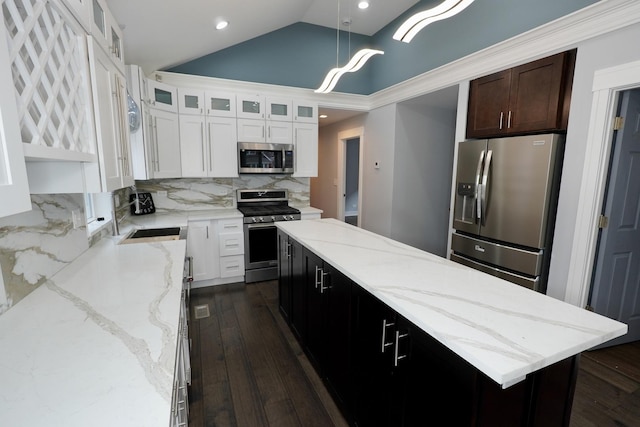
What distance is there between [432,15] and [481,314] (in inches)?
58.2

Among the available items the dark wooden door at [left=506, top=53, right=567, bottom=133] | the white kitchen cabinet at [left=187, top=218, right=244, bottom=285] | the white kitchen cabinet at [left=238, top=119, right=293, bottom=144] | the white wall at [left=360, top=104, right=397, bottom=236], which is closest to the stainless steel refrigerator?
the dark wooden door at [left=506, top=53, right=567, bottom=133]

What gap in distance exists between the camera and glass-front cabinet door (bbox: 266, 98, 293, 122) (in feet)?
13.2

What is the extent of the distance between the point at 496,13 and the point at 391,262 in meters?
2.98

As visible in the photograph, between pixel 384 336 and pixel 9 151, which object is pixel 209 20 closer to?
pixel 9 151

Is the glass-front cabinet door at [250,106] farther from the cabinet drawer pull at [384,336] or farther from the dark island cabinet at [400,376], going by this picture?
the cabinet drawer pull at [384,336]

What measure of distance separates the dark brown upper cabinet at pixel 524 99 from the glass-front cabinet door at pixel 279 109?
227cm

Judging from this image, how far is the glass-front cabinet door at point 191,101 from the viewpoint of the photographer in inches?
140

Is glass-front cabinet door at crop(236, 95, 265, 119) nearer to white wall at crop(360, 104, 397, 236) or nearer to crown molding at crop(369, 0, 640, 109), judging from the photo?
white wall at crop(360, 104, 397, 236)

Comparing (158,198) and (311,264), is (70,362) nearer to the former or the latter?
(311,264)

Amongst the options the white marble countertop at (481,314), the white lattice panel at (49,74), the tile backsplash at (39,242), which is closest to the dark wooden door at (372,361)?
the white marble countertop at (481,314)

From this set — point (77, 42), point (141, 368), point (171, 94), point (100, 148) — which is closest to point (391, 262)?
point (141, 368)

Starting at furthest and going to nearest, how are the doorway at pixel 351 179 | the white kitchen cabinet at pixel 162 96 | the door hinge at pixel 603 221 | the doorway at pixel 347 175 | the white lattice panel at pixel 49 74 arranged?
the doorway at pixel 351 179 < the doorway at pixel 347 175 < the white kitchen cabinet at pixel 162 96 < the door hinge at pixel 603 221 < the white lattice panel at pixel 49 74

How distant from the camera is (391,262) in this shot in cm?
173

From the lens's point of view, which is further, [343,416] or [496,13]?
[496,13]
